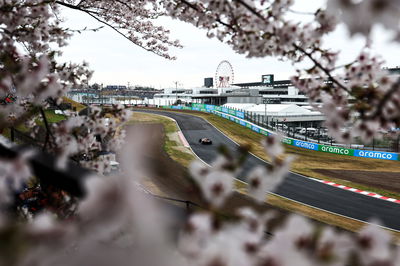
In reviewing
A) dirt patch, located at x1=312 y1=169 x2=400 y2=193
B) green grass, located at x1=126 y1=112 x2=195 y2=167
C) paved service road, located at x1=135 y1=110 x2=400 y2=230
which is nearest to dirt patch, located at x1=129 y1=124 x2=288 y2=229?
green grass, located at x1=126 y1=112 x2=195 y2=167

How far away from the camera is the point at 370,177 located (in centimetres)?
2697

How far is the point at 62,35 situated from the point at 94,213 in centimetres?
530

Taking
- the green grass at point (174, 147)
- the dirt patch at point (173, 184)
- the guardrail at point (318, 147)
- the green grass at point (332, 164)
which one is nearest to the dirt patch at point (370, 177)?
the green grass at point (332, 164)

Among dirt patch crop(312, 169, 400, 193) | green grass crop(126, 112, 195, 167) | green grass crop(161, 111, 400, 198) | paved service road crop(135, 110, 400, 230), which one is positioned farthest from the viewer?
green grass crop(126, 112, 195, 167)

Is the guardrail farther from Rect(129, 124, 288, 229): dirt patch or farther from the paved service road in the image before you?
Rect(129, 124, 288, 229): dirt patch

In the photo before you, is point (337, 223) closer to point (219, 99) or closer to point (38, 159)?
point (38, 159)

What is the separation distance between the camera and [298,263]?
0.94 meters

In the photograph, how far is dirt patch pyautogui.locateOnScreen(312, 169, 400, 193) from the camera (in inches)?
969

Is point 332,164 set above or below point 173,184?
below

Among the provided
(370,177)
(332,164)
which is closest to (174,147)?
(332,164)

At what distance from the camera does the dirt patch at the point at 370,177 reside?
969 inches

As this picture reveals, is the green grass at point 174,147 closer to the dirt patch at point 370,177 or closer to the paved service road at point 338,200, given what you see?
the paved service road at point 338,200

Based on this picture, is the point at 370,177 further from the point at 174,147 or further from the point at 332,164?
the point at 174,147

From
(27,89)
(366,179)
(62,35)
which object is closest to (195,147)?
(366,179)
